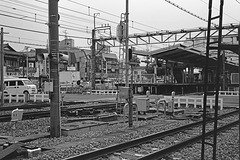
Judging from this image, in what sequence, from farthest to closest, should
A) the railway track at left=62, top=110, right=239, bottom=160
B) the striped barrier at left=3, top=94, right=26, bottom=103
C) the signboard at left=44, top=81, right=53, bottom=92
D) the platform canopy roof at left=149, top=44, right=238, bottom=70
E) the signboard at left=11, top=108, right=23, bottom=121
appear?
the platform canopy roof at left=149, top=44, right=238, bottom=70
the striped barrier at left=3, top=94, right=26, bottom=103
the signboard at left=44, top=81, right=53, bottom=92
the signboard at left=11, top=108, right=23, bottom=121
the railway track at left=62, top=110, right=239, bottom=160

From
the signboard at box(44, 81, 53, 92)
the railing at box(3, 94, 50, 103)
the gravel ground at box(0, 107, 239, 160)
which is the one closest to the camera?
the gravel ground at box(0, 107, 239, 160)

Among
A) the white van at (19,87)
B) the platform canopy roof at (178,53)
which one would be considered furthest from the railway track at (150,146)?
the platform canopy roof at (178,53)

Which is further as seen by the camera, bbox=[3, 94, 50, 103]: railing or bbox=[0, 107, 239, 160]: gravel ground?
bbox=[3, 94, 50, 103]: railing

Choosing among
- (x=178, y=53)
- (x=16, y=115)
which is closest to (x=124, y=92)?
(x=16, y=115)

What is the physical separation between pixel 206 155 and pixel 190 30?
2561cm

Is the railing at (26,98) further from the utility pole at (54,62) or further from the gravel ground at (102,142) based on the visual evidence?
the utility pole at (54,62)

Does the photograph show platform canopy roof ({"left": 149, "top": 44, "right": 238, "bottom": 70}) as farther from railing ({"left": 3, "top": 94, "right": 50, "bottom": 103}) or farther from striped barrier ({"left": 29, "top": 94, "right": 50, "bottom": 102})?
railing ({"left": 3, "top": 94, "right": 50, "bottom": 103})

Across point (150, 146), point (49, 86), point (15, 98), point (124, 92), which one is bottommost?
point (150, 146)

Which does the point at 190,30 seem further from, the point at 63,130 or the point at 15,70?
the point at 15,70

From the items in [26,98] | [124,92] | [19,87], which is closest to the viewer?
[124,92]

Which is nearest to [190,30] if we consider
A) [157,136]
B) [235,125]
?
[235,125]

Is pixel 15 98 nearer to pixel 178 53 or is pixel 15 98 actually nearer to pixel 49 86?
pixel 49 86

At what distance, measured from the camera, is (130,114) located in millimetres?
11750

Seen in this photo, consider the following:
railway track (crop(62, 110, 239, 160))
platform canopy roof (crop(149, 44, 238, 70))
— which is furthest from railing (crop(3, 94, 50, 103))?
railway track (crop(62, 110, 239, 160))
